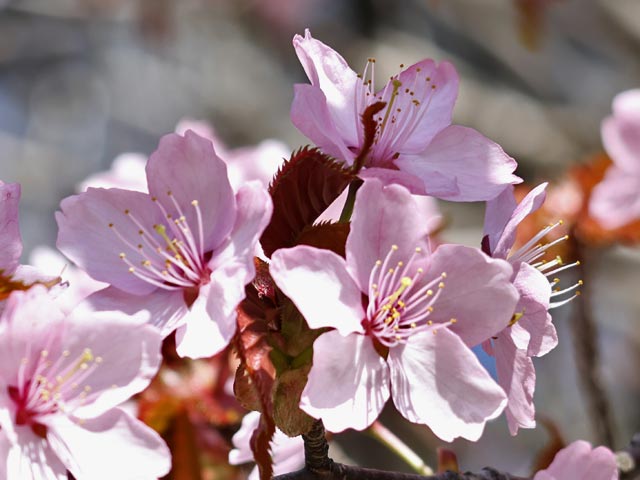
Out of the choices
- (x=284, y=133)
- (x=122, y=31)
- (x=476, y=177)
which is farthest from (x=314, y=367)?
(x=122, y=31)

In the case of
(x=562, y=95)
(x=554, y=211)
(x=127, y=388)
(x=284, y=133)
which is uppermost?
(x=127, y=388)

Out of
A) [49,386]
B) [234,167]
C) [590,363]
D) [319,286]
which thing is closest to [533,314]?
[319,286]

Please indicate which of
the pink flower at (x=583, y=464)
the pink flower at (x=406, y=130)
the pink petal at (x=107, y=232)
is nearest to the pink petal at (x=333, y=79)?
the pink flower at (x=406, y=130)

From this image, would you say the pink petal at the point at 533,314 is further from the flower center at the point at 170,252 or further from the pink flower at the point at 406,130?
the flower center at the point at 170,252

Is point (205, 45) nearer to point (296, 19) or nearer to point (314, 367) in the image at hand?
point (296, 19)

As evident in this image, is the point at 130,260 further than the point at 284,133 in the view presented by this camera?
No

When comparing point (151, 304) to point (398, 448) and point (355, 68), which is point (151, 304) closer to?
point (398, 448)
